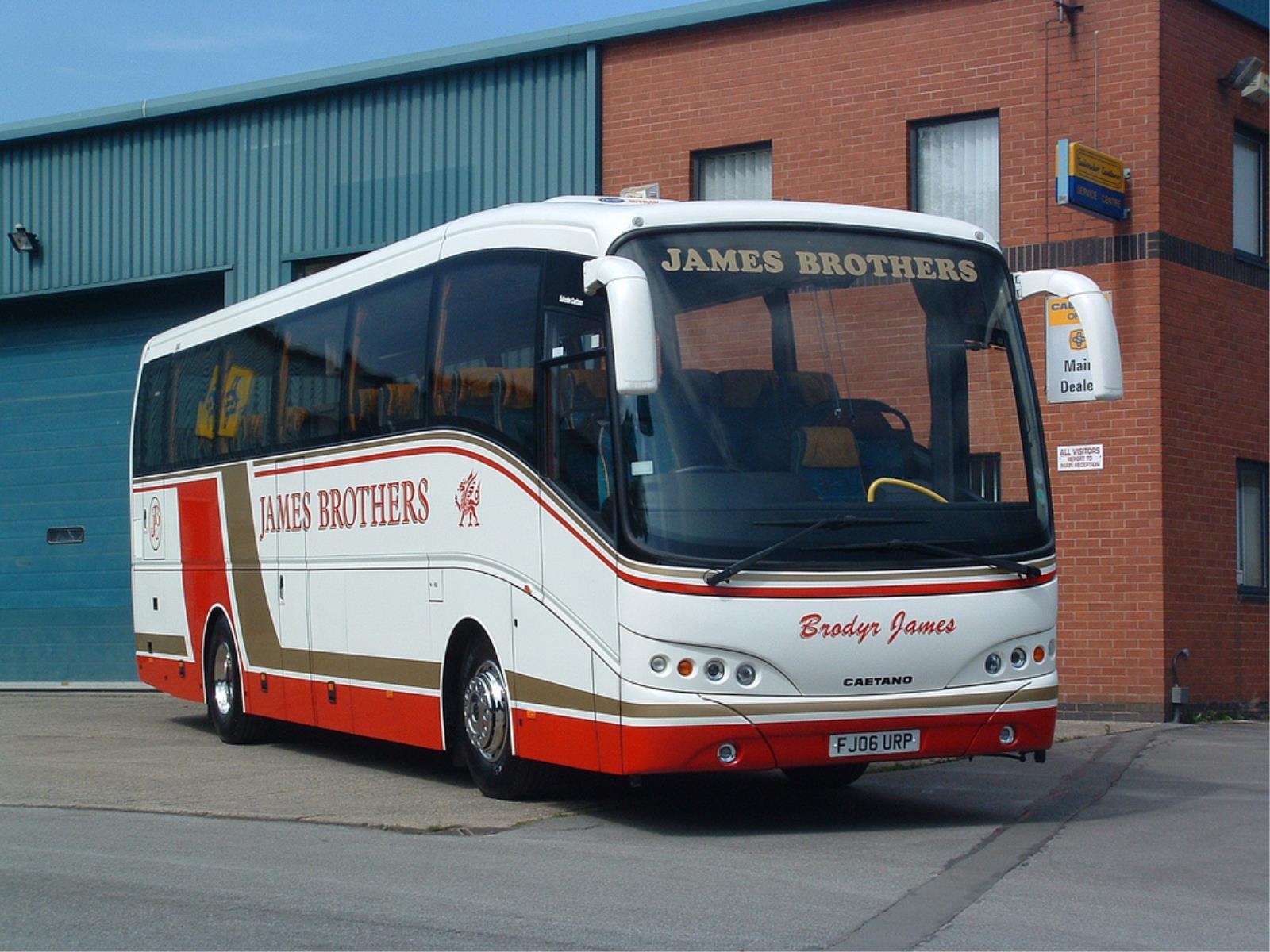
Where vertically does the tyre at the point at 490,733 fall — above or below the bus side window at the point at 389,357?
below

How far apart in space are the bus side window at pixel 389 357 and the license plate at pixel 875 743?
3827 millimetres

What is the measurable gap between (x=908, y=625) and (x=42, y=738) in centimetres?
969

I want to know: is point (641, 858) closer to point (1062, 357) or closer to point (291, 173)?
point (1062, 357)

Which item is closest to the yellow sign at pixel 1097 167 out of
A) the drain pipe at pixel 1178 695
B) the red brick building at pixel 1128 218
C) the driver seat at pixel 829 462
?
the red brick building at pixel 1128 218

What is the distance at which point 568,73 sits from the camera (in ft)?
Answer: 68.8

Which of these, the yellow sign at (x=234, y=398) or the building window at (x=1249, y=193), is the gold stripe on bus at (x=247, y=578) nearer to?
the yellow sign at (x=234, y=398)

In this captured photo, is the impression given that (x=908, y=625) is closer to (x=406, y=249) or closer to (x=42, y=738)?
(x=406, y=249)

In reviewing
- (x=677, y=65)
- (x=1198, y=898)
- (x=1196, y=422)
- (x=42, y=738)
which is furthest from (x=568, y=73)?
(x=1198, y=898)

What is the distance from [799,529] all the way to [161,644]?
32.0 feet

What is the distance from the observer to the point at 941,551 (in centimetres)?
955

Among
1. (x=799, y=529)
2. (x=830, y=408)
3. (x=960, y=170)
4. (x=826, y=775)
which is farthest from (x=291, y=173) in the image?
(x=799, y=529)

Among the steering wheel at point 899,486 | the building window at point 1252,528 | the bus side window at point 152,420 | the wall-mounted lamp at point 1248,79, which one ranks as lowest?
the building window at point 1252,528

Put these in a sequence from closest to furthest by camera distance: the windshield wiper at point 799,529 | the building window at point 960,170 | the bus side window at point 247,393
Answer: the windshield wiper at point 799,529 < the bus side window at point 247,393 < the building window at point 960,170

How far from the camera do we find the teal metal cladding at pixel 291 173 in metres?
21.3
